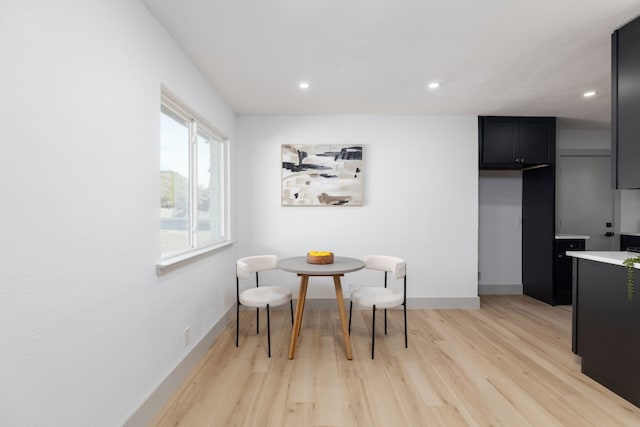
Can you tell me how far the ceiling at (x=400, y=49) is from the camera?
187 centimetres

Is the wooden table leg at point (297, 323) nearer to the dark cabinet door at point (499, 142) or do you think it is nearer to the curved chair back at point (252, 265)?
the curved chair back at point (252, 265)

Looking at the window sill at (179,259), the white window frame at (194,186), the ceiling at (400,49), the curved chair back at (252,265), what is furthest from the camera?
the curved chair back at (252,265)

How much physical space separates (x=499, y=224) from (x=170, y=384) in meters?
4.61

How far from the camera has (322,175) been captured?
3.90 meters

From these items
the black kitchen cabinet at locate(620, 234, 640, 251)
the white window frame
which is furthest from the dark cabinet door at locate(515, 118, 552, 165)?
the white window frame

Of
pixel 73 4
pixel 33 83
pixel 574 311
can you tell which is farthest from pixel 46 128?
pixel 574 311

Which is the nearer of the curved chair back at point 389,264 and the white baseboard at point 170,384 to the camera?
the white baseboard at point 170,384

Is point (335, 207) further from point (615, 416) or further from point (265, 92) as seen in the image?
point (615, 416)

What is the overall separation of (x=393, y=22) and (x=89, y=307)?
7.70 ft

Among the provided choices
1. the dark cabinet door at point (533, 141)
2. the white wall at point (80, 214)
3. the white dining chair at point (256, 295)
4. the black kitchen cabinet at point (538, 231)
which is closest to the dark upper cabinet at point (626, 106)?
the dark cabinet door at point (533, 141)

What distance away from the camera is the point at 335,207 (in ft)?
12.9

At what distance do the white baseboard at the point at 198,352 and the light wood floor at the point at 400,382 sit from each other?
0.20ft

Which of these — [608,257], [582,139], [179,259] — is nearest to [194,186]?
[179,259]

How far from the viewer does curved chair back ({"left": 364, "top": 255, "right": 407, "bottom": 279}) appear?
2848 millimetres
